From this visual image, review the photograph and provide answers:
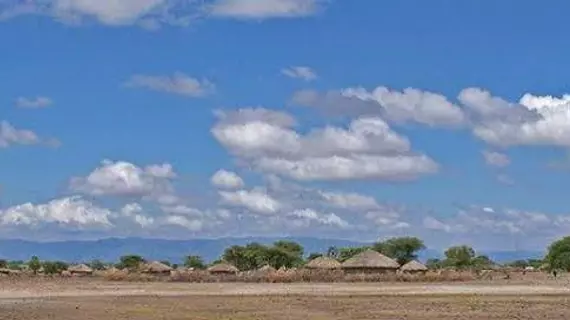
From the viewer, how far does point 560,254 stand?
456 ft

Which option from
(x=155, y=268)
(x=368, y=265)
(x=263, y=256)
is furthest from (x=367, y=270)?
(x=263, y=256)

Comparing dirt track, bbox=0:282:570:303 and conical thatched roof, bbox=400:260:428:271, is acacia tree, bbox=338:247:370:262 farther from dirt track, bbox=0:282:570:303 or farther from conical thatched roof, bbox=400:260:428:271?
dirt track, bbox=0:282:570:303

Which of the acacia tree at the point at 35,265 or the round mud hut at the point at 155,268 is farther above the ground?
the acacia tree at the point at 35,265

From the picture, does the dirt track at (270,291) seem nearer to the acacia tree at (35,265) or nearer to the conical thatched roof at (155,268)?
the conical thatched roof at (155,268)

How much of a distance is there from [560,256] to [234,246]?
201 ft

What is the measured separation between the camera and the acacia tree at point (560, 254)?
451ft

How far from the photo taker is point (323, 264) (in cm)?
14275

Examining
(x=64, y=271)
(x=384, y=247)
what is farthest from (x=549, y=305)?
(x=64, y=271)

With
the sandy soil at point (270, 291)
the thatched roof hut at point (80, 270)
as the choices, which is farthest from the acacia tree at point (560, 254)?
the thatched roof hut at point (80, 270)

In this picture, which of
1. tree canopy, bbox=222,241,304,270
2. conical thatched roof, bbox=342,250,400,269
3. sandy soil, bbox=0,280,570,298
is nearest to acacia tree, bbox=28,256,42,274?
tree canopy, bbox=222,241,304,270

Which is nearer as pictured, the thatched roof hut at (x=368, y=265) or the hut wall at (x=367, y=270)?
the hut wall at (x=367, y=270)

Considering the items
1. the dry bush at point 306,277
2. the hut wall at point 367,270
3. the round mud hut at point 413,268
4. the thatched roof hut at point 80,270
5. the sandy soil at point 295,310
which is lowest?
the sandy soil at point 295,310

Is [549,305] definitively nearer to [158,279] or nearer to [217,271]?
[158,279]

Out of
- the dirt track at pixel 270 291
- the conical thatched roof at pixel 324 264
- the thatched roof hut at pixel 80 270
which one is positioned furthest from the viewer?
the thatched roof hut at pixel 80 270
